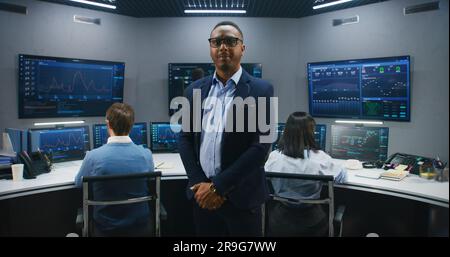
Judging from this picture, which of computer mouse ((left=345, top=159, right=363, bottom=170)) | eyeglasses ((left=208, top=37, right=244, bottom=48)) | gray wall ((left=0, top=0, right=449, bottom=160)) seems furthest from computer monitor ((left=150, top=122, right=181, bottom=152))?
eyeglasses ((left=208, top=37, right=244, bottom=48))

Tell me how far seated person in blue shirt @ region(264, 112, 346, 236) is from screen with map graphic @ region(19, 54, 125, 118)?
1.95 m

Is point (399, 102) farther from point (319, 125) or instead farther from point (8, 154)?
point (8, 154)

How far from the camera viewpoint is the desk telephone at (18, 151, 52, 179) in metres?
2.35

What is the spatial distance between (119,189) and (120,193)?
1.0 inches

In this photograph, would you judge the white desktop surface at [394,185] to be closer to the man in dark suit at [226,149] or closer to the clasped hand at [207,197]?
the man in dark suit at [226,149]

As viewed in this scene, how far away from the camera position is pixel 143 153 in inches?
82.6

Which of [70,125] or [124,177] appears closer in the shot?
[124,177]

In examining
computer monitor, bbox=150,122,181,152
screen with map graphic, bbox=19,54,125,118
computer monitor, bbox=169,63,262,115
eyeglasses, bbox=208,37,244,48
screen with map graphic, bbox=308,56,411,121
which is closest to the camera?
eyeglasses, bbox=208,37,244,48

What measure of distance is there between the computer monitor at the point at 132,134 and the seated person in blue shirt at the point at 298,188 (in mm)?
1570

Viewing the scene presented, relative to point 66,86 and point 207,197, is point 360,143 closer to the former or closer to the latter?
point 207,197

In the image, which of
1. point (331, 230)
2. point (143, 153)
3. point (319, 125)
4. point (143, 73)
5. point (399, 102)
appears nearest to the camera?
point (331, 230)

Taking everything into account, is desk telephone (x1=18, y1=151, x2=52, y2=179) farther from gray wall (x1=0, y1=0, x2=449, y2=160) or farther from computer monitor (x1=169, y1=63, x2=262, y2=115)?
computer monitor (x1=169, y1=63, x2=262, y2=115)
